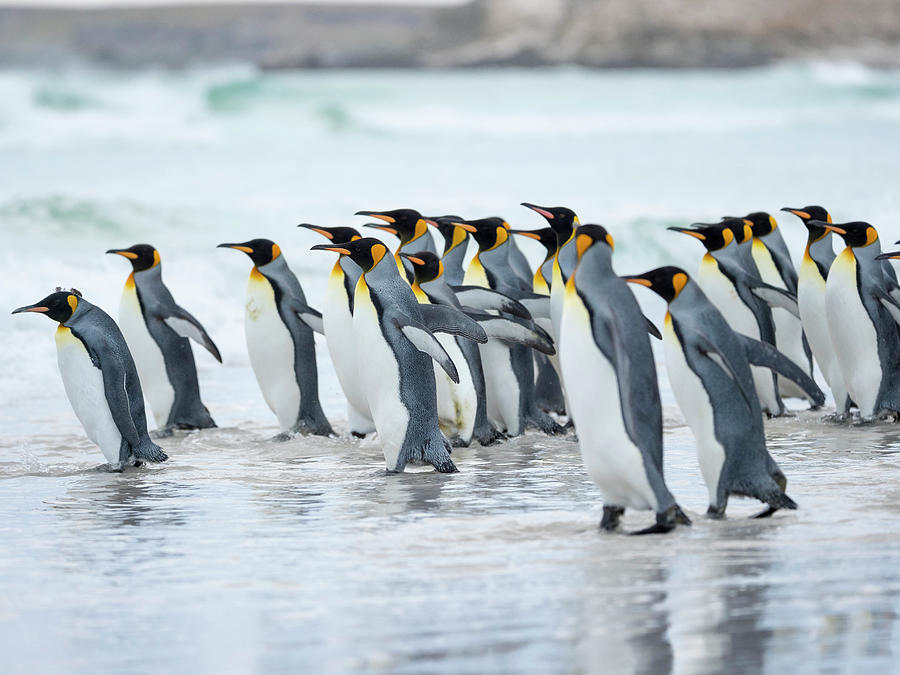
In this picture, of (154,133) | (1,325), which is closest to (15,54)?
(154,133)

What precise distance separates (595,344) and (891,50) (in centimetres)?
5508

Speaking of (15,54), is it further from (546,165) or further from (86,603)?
(86,603)

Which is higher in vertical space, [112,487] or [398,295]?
[398,295]

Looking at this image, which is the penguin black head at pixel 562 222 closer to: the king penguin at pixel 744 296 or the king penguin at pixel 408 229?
the king penguin at pixel 408 229

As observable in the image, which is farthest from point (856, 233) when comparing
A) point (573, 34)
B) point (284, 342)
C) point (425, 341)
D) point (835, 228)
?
point (573, 34)

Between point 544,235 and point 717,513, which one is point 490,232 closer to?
point 544,235

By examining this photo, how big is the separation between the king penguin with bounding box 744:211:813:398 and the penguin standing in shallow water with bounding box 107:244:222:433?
269 cm

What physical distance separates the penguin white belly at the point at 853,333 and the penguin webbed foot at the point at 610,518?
7.17 ft

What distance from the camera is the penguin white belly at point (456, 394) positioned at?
5.52 meters

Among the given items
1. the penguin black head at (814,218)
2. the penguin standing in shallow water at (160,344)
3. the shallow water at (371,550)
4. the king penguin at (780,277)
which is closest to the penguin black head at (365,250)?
the shallow water at (371,550)

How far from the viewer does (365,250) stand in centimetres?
486

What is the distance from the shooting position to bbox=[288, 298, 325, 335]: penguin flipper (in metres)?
5.92

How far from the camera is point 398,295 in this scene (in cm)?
486

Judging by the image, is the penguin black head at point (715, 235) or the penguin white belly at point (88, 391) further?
the penguin black head at point (715, 235)
